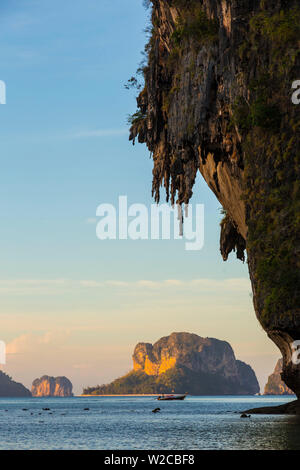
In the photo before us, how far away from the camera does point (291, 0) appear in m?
34.9

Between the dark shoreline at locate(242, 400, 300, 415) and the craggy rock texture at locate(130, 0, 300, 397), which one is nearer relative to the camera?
the craggy rock texture at locate(130, 0, 300, 397)

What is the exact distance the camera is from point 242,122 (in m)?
36.5

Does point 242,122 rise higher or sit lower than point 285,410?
higher

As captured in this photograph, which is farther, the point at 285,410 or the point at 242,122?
the point at 285,410

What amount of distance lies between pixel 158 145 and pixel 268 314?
55.8 ft

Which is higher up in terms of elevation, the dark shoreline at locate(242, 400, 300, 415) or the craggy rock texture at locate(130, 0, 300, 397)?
the craggy rock texture at locate(130, 0, 300, 397)

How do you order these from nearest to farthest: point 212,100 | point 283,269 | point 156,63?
point 283,269
point 212,100
point 156,63

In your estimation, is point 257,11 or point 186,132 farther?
point 186,132

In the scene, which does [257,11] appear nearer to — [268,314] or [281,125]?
[281,125]

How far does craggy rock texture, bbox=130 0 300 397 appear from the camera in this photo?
109 feet

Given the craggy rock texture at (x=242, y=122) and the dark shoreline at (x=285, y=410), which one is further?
the dark shoreline at (x=285, y=410)

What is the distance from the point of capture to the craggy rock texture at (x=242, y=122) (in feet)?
109
